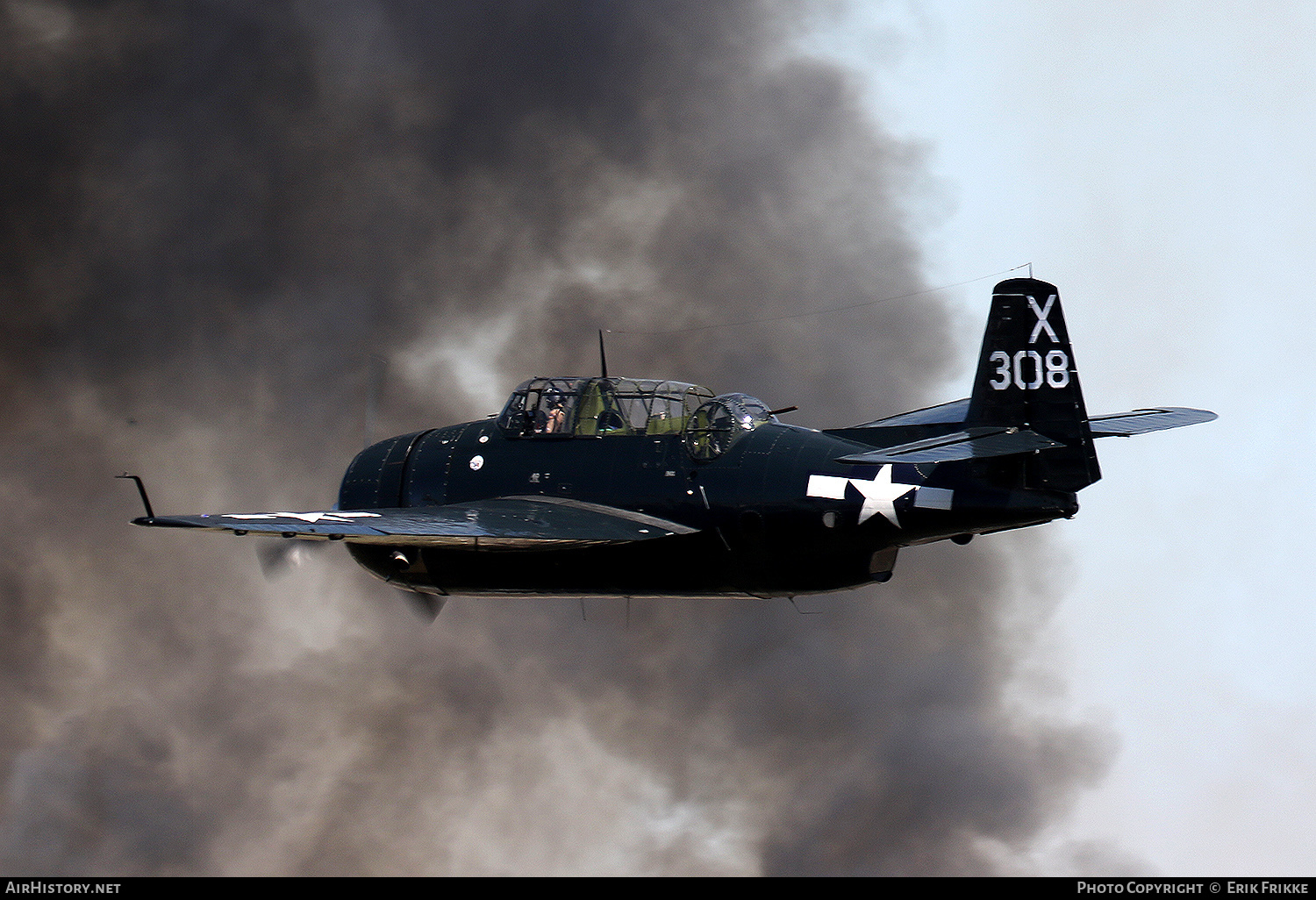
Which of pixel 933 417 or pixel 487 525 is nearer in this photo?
pixel 487 525

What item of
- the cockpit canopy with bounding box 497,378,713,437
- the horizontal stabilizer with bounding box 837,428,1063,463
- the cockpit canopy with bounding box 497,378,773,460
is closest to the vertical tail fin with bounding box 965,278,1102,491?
the horizontal stabilizer with bounding box 837,428,1063,463

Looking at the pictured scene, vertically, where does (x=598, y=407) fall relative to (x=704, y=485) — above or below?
above

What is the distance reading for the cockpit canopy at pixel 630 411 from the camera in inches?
991

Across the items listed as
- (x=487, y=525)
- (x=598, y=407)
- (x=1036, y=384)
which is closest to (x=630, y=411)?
(x=598, y=407)

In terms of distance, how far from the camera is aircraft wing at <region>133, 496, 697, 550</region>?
23.0 metres

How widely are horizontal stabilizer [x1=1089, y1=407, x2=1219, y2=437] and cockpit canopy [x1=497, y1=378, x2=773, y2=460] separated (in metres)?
4.95

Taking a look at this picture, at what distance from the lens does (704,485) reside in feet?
81.3

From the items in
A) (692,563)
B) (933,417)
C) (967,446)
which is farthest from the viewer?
(933,417)

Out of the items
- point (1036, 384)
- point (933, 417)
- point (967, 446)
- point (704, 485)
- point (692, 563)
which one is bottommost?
point (967, 446)

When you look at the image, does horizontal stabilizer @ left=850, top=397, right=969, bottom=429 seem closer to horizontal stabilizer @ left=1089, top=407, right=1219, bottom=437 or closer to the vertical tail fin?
horizontal stabilizer @ left=1089, top=407, right=1219, bottom=437

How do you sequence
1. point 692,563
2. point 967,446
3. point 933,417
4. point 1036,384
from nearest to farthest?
point 967,446
point 1036,384
point 692,563
point 933,417

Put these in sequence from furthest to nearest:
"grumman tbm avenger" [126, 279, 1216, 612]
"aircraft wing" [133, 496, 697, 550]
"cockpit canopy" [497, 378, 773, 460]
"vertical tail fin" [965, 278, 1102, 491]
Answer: "cockpit canopy" [497, 378, 773, 460] → "aircraft wing" [133, 496, 697, 550] → "grumman tbm avenger" [126, 279, 1216, 612] → "vertical tail fin" [965, 278, 1102, 491]

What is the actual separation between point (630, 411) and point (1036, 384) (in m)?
6.45

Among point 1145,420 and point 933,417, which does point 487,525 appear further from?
point 1145,420
